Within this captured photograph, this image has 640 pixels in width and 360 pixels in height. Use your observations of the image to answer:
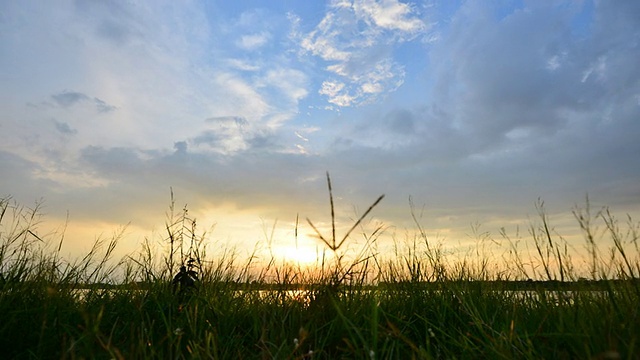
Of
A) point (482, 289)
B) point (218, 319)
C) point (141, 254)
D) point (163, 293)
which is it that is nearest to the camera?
point (218, 319)

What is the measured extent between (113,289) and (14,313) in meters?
1.32

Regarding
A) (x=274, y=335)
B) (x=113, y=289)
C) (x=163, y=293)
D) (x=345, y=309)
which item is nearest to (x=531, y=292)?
(x=345, y=309)

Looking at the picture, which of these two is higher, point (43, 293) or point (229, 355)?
point (43, 293)

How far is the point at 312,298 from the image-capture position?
3.64 meters

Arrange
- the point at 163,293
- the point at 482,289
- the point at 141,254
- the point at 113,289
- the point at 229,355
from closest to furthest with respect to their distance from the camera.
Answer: the point at 229,355, the point at 163,293, the point at 113,289, the point at 482,289, the point at 141,254

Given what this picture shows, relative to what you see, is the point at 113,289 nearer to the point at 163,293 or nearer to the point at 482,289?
the point at 163,293

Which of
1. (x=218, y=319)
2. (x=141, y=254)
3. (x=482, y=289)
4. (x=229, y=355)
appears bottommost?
(x=229, y=355)

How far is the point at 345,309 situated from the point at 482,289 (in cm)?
180

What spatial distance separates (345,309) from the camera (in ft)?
11.8

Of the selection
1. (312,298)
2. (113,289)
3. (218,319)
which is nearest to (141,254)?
(113,289)

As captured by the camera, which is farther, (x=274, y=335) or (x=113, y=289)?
(x=113, y=289)

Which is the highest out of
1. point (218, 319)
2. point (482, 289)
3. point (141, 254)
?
point (141, 254)

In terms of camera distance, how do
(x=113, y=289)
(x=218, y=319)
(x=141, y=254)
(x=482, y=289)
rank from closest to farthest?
(x=218, y=319), (x=113, y=289), (x=482, y=289), (x=141, y=254)

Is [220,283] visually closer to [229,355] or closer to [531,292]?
[229,355]
